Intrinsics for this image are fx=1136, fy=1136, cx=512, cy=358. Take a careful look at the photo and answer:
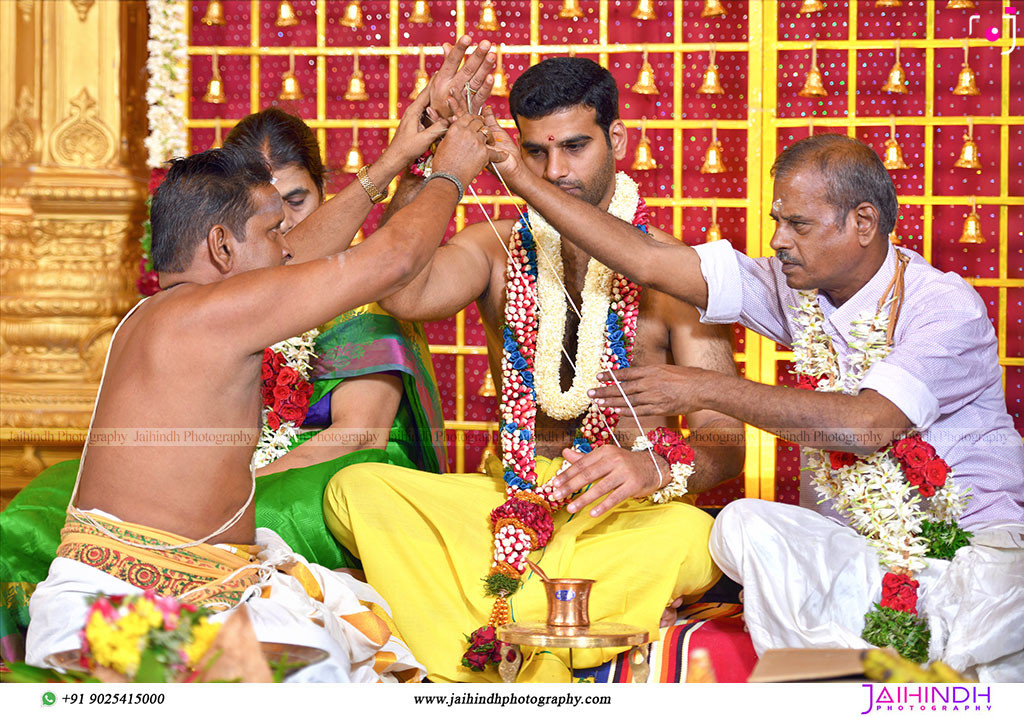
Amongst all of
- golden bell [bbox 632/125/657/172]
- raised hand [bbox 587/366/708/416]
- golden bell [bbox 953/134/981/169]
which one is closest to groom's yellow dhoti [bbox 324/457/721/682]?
raised hand [bbox 587/366/708/416]

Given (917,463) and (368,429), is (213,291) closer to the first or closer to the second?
(368,429)

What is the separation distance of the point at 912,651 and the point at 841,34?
12.5ft

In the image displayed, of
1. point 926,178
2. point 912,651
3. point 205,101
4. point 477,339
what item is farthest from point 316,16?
point 912,651

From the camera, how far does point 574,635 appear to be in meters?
2.69

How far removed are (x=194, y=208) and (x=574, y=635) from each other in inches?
52.8

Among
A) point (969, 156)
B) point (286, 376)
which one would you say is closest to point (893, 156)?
point (969, 156)

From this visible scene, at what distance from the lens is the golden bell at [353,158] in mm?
5812

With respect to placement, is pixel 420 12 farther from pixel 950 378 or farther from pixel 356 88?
pixel 950 378

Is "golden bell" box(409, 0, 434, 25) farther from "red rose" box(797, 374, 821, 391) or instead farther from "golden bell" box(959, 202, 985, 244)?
"red rose" box(797, 374, 821, 391)

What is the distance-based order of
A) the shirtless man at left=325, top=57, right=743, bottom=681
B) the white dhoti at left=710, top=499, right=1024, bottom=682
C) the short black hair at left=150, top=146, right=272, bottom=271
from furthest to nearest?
the shirtless man at left=325, top=57, right=743, bottom=681 → the white dhoti at left=710, top=499, right=1024, bottom=682 → the short black hair at left=150, top=146, right=272, bottom=271

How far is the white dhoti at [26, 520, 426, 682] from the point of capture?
7.95ft

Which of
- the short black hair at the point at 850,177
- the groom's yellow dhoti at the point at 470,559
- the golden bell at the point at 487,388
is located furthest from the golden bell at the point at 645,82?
the groom's yellow dhoti at the point at 470,559

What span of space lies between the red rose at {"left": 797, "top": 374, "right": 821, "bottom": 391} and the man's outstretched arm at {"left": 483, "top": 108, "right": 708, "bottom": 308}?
388 millimetres

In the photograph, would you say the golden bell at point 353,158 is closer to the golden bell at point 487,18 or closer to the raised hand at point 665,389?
the golden bell at point 487,18
